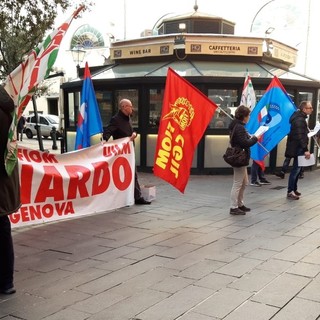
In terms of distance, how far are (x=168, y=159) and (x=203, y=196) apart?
1991mm

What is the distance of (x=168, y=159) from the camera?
6742 millimetres

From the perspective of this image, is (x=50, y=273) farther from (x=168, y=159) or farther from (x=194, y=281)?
(x=168, y=159)

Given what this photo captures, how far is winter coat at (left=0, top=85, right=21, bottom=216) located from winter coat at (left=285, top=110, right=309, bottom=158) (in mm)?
5682

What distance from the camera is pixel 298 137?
25.9ft

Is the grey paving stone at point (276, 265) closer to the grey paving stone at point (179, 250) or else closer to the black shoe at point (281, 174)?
the grey paving stone at point (179, 250)

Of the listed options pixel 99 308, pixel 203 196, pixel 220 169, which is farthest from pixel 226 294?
pixel 220 169

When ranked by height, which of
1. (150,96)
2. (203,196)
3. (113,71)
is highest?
(113,71)

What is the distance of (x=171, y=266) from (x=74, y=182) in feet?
8.16

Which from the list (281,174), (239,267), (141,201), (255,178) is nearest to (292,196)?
(255,178)

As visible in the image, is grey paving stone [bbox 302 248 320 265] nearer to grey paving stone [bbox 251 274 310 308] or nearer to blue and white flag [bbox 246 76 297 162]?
grey paving stone [bbox 251 274 310 308]

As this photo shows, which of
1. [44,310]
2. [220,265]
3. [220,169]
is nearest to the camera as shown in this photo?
[44,310]

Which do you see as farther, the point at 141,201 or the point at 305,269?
the point at 141,201

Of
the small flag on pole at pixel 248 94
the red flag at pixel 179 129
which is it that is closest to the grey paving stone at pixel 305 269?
the red flag at pixel 179 129

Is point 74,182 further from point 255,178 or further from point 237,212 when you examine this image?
point 255,178
